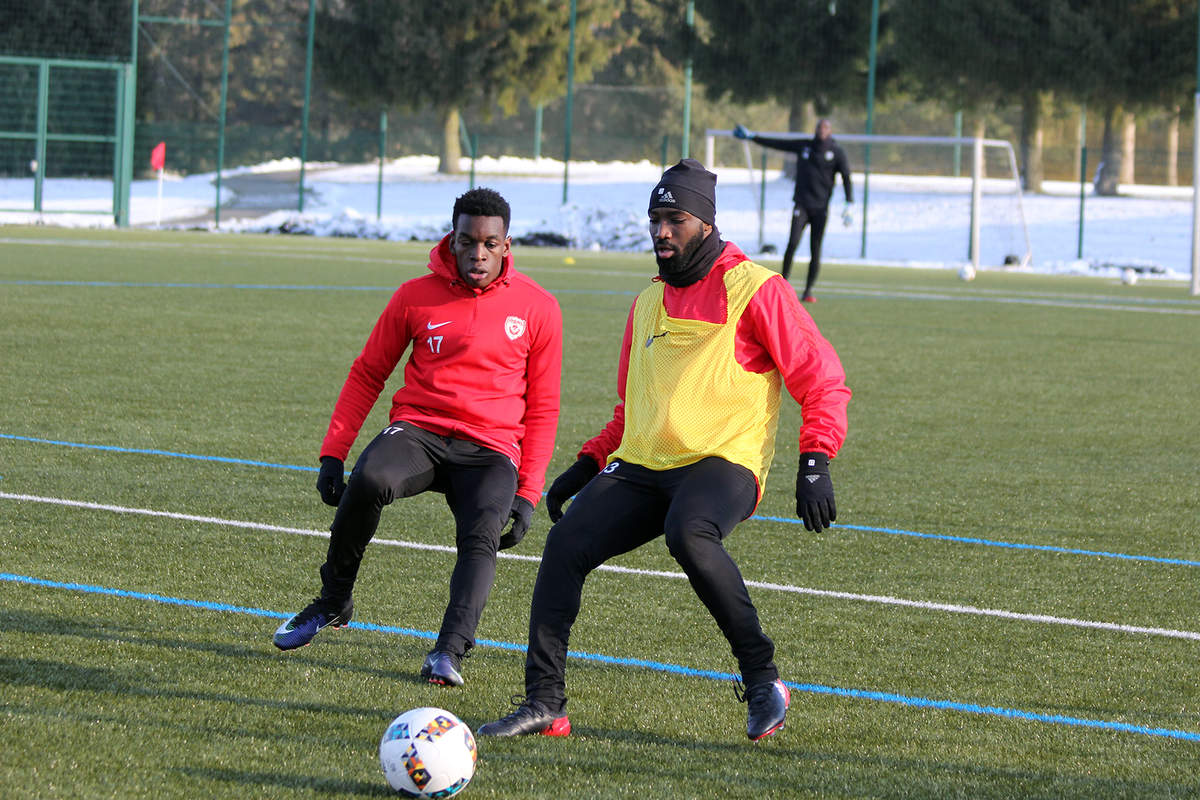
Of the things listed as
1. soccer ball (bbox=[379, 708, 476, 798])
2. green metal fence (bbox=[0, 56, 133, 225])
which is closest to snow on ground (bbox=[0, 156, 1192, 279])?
green metal fence (bbox=[0, 56, 133, 225])

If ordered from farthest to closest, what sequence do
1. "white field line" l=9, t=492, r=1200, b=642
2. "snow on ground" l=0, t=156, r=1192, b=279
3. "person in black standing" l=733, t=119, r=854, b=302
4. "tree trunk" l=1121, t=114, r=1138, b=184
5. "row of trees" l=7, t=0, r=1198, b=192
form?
"tree trunk" l=1121, t=114, r=1138, b=184 < "row of trees" l=7, t=0, r=1198, b=192 < "snow on ground" l=0, t=156, r=1192, b=279 < "person in black standing" l=733, t=119, r=854, b=302 < "white field line" l=9, t=492, r=1200, b=642

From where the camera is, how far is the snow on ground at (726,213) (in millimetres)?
37500

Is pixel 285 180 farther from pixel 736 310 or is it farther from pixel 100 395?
pixel 736 310

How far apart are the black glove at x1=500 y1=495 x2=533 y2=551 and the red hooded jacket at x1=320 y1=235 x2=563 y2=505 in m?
0.03

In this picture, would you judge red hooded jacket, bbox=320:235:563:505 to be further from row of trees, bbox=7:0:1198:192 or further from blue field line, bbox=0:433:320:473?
row of trees, bbox=7:0:1198:192

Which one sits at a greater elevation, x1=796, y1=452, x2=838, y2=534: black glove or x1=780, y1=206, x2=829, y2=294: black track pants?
x1=780, y1=206, x2=829, y2=294: black track pants

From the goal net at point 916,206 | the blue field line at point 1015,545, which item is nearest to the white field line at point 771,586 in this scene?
the blue field line at point 1015,545

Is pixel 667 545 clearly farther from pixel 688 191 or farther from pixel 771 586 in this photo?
pixel 771 586

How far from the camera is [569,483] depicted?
4.64 m

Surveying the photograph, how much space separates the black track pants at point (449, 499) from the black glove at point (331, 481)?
1.8 inches

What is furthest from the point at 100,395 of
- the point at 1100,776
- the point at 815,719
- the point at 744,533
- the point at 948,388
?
the point at 1100,776

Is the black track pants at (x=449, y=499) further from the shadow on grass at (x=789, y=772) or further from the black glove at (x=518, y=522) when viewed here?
the shadow on grass at (x=789, y=772)

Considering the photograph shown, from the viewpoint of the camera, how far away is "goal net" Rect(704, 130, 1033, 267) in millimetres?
36938

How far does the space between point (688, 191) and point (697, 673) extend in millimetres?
1442
